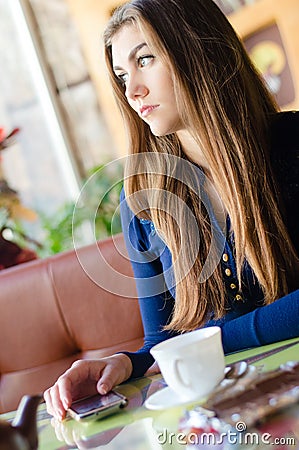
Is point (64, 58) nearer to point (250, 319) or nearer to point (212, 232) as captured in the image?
point (212, 232)

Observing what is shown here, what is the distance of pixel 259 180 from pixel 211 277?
0.20 metres

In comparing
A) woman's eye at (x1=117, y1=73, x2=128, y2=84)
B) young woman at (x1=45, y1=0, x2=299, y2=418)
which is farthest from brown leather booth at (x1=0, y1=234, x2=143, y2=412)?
woman's eye at (x1=117, y1=73, x2=128, y2=84)

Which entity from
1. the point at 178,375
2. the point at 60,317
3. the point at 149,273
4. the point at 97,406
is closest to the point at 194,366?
the point at 178,375

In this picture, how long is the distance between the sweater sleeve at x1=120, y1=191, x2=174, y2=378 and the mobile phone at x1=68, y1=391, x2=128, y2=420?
33 cm

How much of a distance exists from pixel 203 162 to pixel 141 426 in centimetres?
67

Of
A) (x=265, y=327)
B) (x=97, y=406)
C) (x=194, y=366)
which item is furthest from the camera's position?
(x=265, y=327)

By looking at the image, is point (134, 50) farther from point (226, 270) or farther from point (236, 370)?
point (236, 370)

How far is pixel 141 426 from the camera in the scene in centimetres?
83

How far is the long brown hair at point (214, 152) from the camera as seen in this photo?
127 cm

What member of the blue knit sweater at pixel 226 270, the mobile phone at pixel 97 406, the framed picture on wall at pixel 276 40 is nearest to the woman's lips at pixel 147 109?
the blue knit sweater at pixel 226 270

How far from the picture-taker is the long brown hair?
4.17 ft

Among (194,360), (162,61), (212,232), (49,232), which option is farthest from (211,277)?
(49,232)

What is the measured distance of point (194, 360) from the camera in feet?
2.58

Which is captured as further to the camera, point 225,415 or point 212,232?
point 212,232
